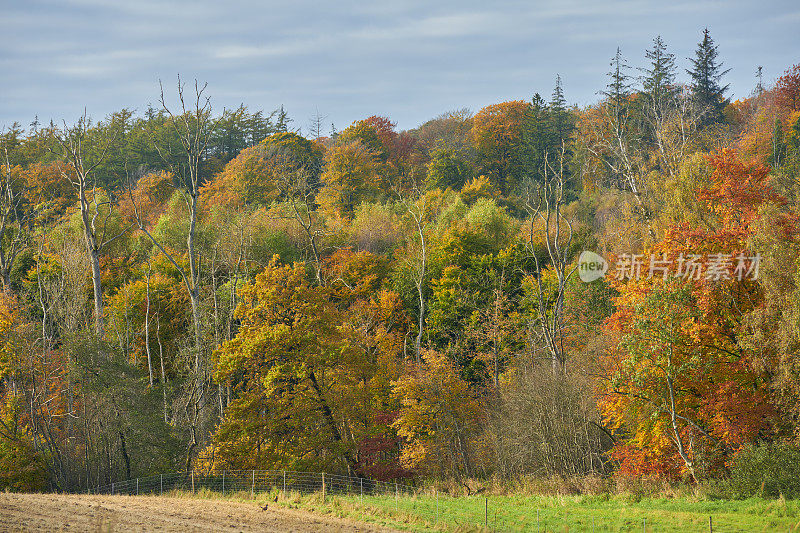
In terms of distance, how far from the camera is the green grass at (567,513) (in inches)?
671

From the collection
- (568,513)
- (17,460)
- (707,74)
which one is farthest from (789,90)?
(17,460)

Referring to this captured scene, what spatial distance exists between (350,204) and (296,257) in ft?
45.4

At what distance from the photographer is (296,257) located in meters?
47.4

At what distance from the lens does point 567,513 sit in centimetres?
1941

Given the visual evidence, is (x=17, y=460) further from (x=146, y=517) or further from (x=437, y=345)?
(x=437, y=345)

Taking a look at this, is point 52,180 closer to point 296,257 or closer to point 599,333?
point 296,257

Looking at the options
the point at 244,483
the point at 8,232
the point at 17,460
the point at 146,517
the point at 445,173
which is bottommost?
the point at 244,483

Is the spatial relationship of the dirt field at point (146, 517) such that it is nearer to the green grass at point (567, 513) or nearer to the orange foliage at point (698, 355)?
the green grass at point (567, 513)

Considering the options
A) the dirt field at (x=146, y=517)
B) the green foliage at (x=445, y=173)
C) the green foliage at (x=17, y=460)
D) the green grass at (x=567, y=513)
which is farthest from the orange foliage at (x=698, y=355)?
the green foliage at (x=445, y=173)

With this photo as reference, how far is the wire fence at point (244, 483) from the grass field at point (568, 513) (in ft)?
12.1

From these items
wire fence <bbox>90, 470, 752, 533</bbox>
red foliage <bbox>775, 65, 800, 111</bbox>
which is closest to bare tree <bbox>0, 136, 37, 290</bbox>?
wire fence <bbox>90, 470, 752, 533</bbox>

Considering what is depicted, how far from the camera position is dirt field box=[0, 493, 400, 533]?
51.6 feet

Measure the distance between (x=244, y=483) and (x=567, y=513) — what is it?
12269 mm

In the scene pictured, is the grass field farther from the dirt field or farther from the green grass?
the dirt field
